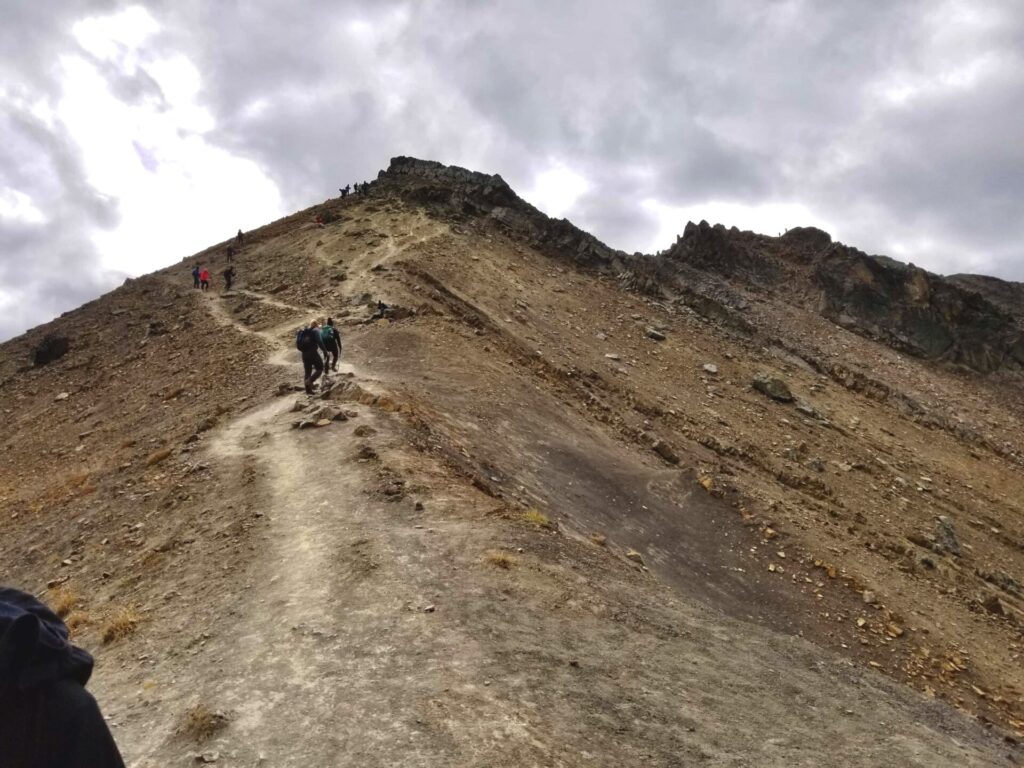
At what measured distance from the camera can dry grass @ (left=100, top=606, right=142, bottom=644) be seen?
8.88 metres

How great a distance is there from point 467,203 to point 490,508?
36.1 m

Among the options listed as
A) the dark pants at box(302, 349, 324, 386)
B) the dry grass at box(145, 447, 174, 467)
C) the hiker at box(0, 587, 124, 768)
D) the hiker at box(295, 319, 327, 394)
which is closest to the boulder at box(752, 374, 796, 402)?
the hiker at box(295, 319, 327, 394)

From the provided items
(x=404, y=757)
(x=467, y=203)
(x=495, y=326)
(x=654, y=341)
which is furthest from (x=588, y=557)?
(x=467, y=203)

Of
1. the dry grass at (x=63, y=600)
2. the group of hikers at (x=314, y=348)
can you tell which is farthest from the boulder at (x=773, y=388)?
the dry grass at (x=63, y=600)

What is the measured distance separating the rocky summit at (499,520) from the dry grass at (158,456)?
105 millimetres

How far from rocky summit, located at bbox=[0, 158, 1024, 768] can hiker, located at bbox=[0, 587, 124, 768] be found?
3.70 meters

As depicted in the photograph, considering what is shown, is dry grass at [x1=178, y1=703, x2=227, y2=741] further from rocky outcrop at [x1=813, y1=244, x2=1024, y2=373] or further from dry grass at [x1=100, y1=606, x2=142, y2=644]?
rocky outcrop at [x1=813, y1=244, x2=1024, y2=373]

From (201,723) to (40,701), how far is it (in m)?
4.45

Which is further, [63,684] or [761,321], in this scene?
[761,321]

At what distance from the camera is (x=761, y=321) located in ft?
146

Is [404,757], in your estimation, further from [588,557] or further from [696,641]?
[588,557]

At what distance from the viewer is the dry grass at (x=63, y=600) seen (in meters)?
10.2

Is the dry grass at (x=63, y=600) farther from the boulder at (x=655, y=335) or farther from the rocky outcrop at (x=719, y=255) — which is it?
the rocky outcrop at (x=719, y=255)

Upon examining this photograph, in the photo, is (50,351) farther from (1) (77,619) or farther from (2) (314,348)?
(1) (77,619)
